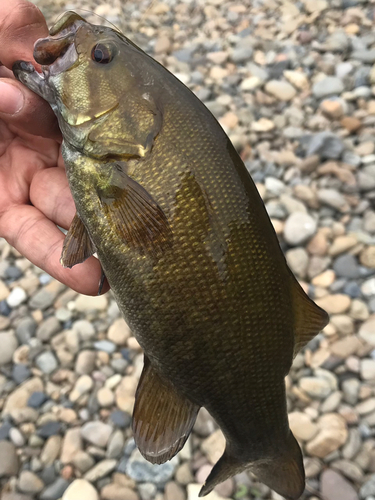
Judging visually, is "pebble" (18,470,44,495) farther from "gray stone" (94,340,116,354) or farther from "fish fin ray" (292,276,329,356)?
"fish fin ray" (292,276,329,356)

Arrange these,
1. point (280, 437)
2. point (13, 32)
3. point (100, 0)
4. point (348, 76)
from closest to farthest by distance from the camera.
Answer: point (280, 437) < point (13, 32) < point (348, 76) < point (100, 0)

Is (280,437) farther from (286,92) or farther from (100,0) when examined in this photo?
(100,0)

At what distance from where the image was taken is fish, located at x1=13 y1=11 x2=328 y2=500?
5.35ft

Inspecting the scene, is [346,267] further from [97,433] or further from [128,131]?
[128,131]

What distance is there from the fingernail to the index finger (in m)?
0.27

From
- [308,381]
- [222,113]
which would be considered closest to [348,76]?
[222,113]

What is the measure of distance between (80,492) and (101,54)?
2.71m

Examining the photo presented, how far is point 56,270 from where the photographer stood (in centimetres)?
222

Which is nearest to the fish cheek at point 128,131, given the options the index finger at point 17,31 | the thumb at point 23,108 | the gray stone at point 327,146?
the thumb at point 23,108

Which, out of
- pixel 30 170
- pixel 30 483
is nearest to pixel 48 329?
pixel 30 483

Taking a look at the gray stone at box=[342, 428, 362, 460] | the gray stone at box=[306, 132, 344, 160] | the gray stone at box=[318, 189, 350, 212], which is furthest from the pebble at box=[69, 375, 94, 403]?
the gray stone at box=[306, 132, 344, 160]

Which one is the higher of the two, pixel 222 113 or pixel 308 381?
pixel 222 113

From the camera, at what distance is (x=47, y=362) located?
3.66 meters

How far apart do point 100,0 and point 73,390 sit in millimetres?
6182
